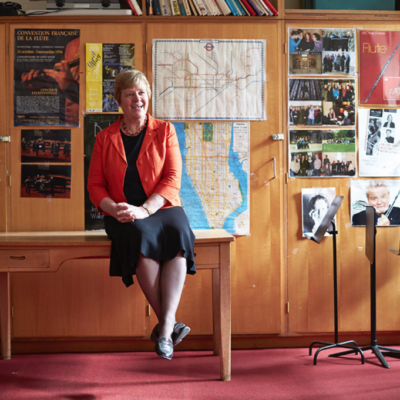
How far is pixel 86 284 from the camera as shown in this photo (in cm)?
270

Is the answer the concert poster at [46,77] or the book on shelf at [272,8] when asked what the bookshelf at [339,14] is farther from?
the concert poster at [46,77]

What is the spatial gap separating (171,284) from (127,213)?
1.37 feet

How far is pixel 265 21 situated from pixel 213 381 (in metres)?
2.20

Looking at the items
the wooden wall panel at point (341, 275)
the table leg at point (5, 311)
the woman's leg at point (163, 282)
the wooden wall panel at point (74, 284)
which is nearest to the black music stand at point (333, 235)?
the wooden wall panel at point (341, 275)

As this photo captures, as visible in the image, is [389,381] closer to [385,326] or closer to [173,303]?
[385,326]

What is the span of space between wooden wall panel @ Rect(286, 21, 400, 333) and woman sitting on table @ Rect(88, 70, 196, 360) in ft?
2.91

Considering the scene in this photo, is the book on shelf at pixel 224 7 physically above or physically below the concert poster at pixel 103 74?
above

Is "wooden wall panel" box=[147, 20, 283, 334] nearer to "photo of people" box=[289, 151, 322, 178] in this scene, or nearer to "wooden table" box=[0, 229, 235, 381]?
"photo of people" box=[289, 151, 322, 178]

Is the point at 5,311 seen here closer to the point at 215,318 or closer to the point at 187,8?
the point at 215,318

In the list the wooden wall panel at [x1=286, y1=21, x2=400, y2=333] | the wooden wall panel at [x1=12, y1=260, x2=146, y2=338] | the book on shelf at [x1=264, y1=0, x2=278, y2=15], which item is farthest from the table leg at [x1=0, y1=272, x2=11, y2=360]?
the book on shelf at [x1=264, y1=0, x2=278, y2=15]

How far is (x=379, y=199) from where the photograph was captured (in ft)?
9.10

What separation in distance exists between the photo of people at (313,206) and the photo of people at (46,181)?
1534mm

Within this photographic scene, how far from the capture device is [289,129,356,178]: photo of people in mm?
2727

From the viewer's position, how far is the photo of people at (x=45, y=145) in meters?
2.67
